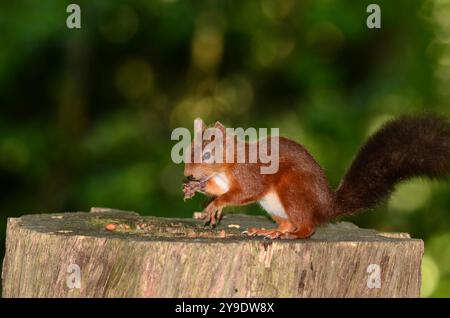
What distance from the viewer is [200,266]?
99.1 inches

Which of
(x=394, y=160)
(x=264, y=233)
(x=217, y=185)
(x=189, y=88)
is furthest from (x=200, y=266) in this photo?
(x=189, y=88)

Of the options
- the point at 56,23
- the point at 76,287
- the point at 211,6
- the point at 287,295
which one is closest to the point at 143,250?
the point at 76,287

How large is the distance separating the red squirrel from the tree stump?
274 mm

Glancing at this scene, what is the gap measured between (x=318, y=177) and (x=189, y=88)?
3.64 meters

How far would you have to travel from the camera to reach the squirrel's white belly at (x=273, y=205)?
10.2ft

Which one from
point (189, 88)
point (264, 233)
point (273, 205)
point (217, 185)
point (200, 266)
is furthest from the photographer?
point (189, 88)

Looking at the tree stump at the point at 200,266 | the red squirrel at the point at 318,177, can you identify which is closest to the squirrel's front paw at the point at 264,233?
the red squirrel at the point at 318,177

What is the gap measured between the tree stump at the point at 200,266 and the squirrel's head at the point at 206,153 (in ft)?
1.36

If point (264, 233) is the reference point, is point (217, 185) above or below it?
above


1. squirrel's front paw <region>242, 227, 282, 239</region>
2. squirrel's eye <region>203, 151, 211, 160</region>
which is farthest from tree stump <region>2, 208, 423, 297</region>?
squirrel's eye <region>203, 151, 211, 160</region>

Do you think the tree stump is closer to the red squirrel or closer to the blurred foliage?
the red squirrel

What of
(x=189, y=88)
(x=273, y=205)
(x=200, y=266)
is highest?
(x=189, y=88)

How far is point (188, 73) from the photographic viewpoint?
21.8 feet

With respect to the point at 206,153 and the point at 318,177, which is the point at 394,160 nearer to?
the point at 318,177
